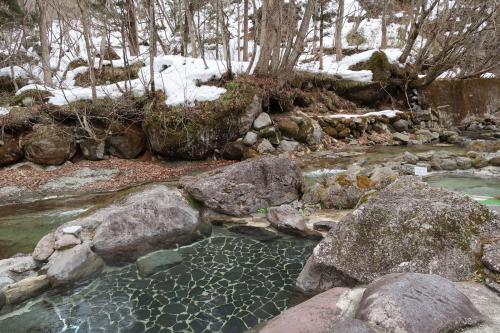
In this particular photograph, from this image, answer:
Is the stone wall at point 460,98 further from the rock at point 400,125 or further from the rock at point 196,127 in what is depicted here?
the rock at point 196,127

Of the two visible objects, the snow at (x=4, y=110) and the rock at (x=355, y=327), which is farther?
the snow at (x=4, y=110)

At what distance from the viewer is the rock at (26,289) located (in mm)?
4207

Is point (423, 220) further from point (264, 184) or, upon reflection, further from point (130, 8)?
point (130, 8)

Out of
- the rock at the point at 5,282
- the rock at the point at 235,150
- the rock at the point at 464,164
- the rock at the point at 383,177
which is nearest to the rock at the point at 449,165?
the rock at the point at 464,164

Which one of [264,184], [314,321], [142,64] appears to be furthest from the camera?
[142,64]

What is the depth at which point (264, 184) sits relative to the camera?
705 centimetres

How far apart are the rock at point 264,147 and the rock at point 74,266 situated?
23.9 ft

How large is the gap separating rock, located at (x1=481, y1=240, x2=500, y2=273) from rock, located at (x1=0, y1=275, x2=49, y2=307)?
16.6 ft

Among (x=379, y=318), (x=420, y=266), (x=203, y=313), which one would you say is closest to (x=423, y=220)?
(x=420, y=266)

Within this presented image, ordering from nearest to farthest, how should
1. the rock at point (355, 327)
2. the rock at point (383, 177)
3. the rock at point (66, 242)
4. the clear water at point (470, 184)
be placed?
the rock at point (355, 327) < the rock at point (66, 242) < the rock at point (383, 177) < the clear water at point (470, 184)

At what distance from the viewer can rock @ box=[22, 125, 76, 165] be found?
34.9 ft

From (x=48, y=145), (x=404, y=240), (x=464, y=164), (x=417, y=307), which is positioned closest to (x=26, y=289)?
(x=417, y=307)

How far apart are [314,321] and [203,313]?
1.50 metres

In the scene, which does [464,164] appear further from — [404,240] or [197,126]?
[197,126]
